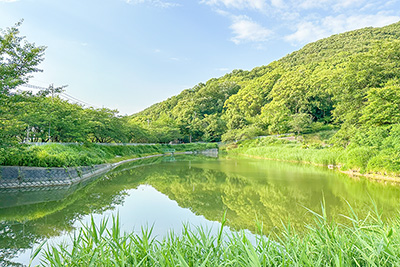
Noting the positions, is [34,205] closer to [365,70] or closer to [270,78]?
[365,70]

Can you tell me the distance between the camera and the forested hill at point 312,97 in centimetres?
1530

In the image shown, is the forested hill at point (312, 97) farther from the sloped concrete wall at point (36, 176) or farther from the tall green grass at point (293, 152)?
the sloped concrete wall at point (36, 176)

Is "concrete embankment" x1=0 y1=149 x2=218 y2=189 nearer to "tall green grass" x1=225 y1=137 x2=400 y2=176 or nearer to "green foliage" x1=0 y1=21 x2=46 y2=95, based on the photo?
"green foliage" x1=0 y1=21 x2=46 y2=95

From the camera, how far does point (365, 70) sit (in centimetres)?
1638

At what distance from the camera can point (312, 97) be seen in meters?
32.4

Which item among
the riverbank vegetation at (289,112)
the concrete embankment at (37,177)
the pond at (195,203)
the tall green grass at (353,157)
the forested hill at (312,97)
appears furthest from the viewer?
the forested hill at (312,97)

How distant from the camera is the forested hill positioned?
50.2 ft

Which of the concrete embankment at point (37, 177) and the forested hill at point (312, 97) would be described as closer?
the concrete embankment at point (37, 177)

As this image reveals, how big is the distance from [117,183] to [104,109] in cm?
1213

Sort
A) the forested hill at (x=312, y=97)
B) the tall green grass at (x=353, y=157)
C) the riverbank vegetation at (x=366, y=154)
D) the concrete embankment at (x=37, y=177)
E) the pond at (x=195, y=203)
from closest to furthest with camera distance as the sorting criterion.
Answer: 1. the pond at (x=195, y=203)
2. the concrete embankment at (x=37, y=177)
3. the tall green grass at (x=353, y=157)
4. the riverbank vegetation at (x=366, y=154)
5. the forested hill at (x=312, y=97)

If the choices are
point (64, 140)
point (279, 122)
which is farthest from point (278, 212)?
point (279, 122)

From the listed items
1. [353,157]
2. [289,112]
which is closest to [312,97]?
[289,112]

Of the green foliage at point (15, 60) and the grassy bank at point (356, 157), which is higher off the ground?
the green foliage at point (15, 60)

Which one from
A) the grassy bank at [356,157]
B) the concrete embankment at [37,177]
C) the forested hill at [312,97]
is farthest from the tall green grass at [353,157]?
the concrete embankment at [37,177]
